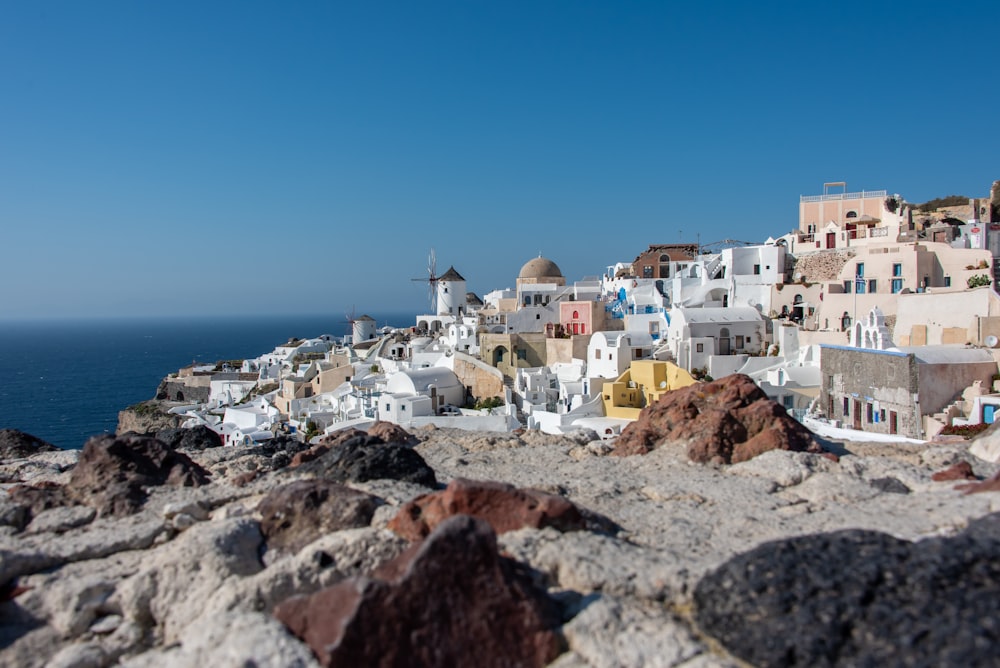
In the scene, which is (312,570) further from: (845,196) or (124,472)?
(845,196)

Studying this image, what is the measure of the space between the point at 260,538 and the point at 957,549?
547cm

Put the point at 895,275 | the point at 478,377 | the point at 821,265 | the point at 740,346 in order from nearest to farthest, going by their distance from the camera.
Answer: the point at 895,275, the point at 740,346, the point at 821,265, the point at 478,377

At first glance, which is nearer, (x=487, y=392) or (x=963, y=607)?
(x=963, y=607)

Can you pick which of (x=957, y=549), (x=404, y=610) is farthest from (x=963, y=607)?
(x=404, y=610)

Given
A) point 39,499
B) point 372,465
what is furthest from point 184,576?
point 39,499

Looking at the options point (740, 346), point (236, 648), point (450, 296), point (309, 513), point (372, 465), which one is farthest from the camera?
point (450, 296)

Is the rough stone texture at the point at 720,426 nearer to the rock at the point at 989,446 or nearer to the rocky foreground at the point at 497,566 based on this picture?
the rocky foreground at the point at 497,566

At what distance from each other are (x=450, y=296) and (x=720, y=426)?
4569 centimetres

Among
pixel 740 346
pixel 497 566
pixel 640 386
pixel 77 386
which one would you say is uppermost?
pixel 497 566

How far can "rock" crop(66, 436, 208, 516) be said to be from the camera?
7.87 meters

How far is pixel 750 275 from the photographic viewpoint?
1380 inches

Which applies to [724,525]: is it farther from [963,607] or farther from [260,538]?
[260,538]

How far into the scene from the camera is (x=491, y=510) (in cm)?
623

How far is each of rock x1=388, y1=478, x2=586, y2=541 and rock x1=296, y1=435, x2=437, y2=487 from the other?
182 centimetres
